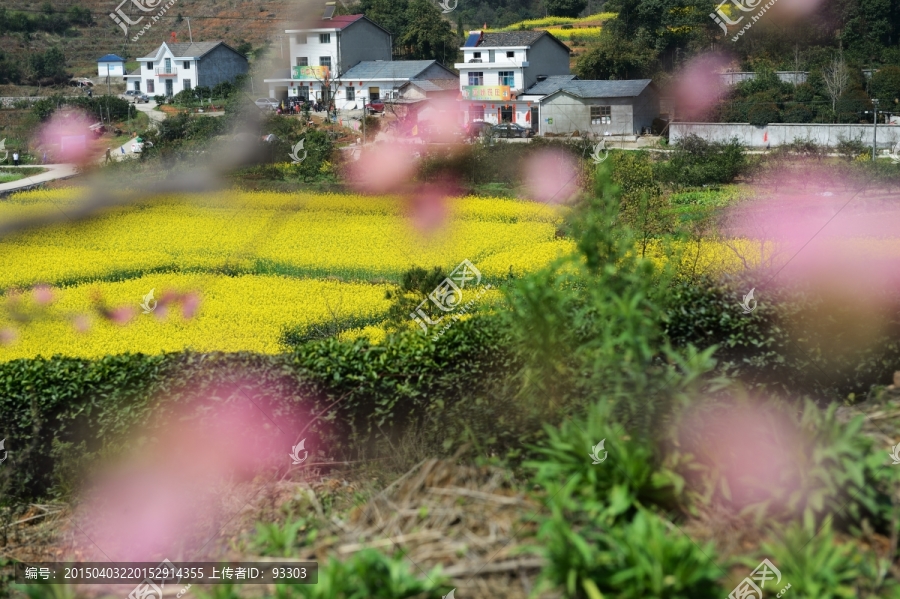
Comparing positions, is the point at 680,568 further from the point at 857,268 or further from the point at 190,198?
the point at 190,198

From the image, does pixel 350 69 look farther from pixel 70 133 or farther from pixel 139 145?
pixel 70 133

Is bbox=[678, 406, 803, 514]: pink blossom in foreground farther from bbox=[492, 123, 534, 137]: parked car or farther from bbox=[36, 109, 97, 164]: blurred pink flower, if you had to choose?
bbox=[492, 123, 534, 137]: parked car

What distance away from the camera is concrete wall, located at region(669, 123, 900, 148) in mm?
21250

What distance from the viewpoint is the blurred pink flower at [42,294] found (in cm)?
1293

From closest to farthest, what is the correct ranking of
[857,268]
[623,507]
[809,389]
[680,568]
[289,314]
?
[680,568], [623,507], [809,389], [857,268], [289,314]

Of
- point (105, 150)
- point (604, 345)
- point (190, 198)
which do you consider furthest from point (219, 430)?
point (105, 150)

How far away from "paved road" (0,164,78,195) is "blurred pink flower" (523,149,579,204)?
28.4 ft

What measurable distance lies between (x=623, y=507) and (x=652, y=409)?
0.61 meters

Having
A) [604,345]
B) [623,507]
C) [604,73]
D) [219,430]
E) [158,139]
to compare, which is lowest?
[219,430]

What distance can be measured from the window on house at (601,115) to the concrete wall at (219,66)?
7.47 m

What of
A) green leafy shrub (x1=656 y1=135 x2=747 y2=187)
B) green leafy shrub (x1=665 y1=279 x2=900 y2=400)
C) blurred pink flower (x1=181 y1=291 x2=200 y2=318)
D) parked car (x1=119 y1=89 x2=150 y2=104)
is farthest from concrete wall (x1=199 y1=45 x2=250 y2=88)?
green leafy shrub (x1=665 y1=279 x2=900 y2=400)

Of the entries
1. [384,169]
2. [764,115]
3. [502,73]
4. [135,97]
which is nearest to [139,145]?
[384,169]

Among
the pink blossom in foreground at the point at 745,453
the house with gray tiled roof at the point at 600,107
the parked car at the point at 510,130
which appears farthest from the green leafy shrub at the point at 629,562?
the parked car at the point at 510,130

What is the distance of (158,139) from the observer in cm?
1836
